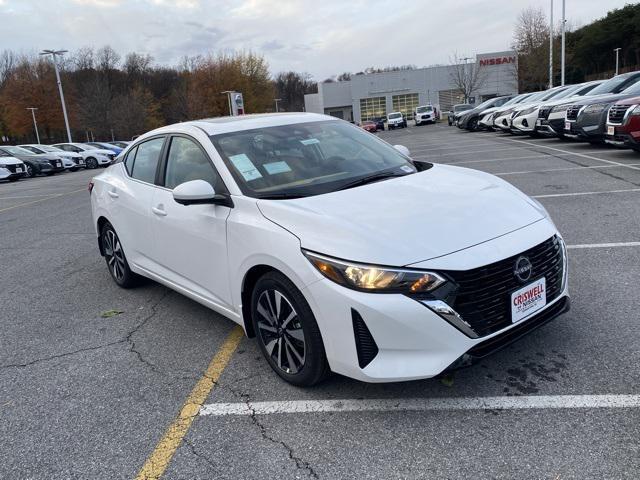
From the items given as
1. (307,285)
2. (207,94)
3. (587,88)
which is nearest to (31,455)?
(307,285)

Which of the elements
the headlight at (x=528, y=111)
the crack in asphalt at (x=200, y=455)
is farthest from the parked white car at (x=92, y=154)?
the crack in asphalt at (x=200, y=455)

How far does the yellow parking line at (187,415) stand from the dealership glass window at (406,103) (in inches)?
3164

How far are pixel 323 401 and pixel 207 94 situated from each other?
66.7 metres

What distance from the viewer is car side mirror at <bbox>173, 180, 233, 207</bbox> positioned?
3387 mm

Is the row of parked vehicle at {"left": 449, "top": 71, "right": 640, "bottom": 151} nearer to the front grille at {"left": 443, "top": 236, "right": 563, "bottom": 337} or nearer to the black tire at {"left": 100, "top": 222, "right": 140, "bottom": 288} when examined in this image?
the front grille at {"left": 443, "top": 236, "right": 563, "bottom": 337}

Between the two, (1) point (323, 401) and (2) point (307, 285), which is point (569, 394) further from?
(2) point (307, 285)

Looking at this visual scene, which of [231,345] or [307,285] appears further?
[231,345]

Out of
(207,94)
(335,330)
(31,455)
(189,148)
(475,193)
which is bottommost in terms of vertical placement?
(31,455)

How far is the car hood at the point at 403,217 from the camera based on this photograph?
268 cm

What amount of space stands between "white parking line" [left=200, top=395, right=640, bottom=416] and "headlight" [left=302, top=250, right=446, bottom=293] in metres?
0.76

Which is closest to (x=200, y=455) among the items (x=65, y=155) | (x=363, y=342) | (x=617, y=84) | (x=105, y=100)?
(x=363, y=342)

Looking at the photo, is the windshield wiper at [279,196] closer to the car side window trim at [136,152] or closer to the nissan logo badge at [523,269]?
the nissan logo badge at [523,269]

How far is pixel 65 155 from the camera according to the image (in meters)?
28.1

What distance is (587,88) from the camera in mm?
16047
